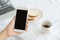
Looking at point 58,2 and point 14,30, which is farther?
point 58,2

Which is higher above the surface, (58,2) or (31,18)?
(58,2)

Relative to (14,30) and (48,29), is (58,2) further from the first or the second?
(14,30)

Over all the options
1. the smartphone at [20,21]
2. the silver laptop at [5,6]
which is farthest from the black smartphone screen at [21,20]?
the silver laptop at [5,6]

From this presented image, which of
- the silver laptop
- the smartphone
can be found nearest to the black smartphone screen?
the smartphone

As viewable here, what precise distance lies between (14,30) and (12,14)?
0.13 metres

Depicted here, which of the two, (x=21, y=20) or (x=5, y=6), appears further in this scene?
(x=5, y=6)

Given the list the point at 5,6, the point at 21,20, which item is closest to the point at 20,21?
the point at 21,20

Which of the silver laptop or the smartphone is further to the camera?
the silver laptop

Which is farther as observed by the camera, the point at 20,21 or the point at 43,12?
the point at 43,12

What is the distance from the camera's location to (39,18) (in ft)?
3.01

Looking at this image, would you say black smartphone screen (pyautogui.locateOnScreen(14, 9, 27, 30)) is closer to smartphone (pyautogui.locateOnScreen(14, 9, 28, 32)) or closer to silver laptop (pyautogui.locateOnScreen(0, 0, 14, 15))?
smartphone (pyautogui.locateOnScreen(14, 9, 28, 32))

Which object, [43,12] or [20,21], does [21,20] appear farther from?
[43,12]

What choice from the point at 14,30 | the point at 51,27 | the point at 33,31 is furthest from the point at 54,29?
the point at 14,30

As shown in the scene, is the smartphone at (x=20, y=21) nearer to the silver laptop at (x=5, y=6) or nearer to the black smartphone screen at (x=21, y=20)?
the black smartphone screen at (x=21, y=20)
